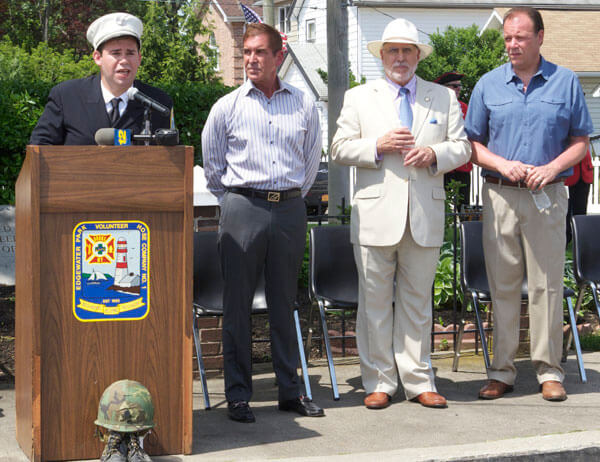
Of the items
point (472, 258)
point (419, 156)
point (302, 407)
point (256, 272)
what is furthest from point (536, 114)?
point (302, 407)

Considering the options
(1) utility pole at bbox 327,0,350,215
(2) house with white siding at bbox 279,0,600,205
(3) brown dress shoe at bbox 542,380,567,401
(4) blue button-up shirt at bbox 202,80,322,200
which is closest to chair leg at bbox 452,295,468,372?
(3) brown dress shoe at bbox 542,380,567,401

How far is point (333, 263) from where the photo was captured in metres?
6.56

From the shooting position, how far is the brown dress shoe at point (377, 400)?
18.5 feet

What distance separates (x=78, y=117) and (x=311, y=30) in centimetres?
3782

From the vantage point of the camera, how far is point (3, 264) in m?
7.81

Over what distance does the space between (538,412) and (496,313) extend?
0.77 m

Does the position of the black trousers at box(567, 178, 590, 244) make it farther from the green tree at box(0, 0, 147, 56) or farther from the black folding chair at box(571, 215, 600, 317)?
the green tree at box(0, 0, 147, 56)

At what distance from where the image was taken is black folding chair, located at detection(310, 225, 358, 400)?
6.49m

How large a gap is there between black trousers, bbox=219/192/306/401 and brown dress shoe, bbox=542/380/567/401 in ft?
5.19

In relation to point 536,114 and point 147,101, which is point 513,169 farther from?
point 147,101

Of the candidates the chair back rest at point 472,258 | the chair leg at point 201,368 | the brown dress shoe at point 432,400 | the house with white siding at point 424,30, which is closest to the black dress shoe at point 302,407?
the chair leg at point 201,368

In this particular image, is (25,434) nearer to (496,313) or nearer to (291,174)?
(291,174)

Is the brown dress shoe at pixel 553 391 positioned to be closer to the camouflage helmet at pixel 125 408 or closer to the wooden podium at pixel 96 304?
the wooden podium at pixel 96 304

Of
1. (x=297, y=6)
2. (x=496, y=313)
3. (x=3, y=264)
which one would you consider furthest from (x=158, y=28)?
(x=496, y=313)
